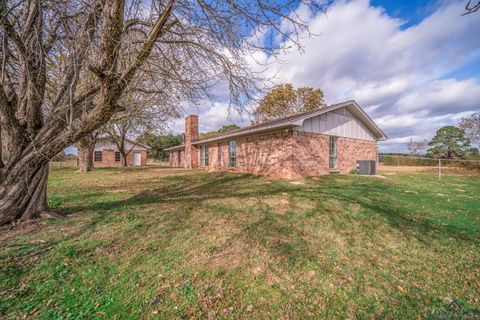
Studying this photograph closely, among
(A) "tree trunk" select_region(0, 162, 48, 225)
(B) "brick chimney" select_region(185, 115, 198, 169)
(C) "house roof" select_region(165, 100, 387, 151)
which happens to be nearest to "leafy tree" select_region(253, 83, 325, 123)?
(B) "brick chimney" select_region(185, 115, 198, 169)

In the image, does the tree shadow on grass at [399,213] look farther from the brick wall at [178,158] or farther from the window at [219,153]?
the brick wall at [178,158]

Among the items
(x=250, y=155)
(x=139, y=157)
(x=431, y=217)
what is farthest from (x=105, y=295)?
(x=139, y=157)

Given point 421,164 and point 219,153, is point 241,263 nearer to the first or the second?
point 219,153

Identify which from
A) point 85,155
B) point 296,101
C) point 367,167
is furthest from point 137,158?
point 367,167

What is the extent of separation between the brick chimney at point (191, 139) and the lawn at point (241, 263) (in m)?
14.4

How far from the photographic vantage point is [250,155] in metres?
12.6

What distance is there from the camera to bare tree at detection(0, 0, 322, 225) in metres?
3.73

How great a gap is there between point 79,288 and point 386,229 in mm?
5034

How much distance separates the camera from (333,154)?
1271 centimetres

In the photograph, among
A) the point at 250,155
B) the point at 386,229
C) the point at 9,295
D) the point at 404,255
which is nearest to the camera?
the point at 9,295

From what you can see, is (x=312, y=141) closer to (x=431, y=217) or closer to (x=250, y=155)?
(x=250, y=155)

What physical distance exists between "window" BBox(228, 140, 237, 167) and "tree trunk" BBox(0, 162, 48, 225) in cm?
1007

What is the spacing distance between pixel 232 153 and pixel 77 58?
34.9 ft

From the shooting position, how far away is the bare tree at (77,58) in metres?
3.73
